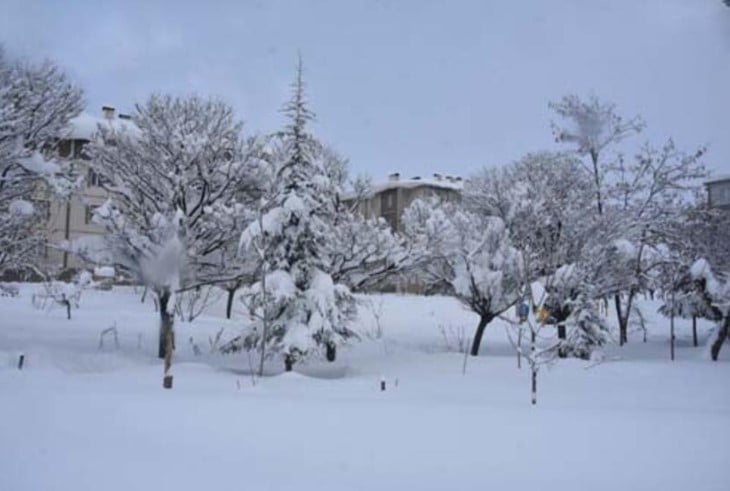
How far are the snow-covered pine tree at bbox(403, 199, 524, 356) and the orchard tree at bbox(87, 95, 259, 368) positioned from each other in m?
6.62

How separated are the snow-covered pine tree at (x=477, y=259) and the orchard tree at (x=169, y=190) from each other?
261 inches

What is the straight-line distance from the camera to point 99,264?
19688 millimetres

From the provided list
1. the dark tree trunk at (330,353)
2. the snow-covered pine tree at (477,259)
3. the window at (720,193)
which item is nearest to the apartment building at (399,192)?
the window at (720,193)

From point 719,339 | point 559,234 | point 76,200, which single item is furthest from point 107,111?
point 719,339

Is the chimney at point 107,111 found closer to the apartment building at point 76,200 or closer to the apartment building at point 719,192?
the apartment building at point 76,200

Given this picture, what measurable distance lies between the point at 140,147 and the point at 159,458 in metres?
14.6

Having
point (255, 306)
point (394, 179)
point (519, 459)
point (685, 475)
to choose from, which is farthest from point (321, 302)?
point (394, 179)

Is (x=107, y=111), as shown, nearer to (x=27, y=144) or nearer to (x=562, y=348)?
(x=27, y=144)

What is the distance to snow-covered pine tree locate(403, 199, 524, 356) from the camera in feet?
72.6

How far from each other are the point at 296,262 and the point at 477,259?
790 centimetres

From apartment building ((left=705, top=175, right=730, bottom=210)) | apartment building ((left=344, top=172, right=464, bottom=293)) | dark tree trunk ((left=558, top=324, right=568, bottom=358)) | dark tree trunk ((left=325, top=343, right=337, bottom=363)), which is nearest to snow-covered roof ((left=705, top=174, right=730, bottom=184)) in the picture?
apartment building ((left=705, top=175, right=730, bottom=210))

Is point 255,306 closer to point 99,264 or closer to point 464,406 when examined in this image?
point 99,264

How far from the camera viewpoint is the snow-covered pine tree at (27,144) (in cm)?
→ 1596

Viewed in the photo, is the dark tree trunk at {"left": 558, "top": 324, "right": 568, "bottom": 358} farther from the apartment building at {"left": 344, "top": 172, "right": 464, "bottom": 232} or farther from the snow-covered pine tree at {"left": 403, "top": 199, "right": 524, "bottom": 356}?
the apartment building at {"left": 344, "top": 172, "right": 464, "bottom": 232}
